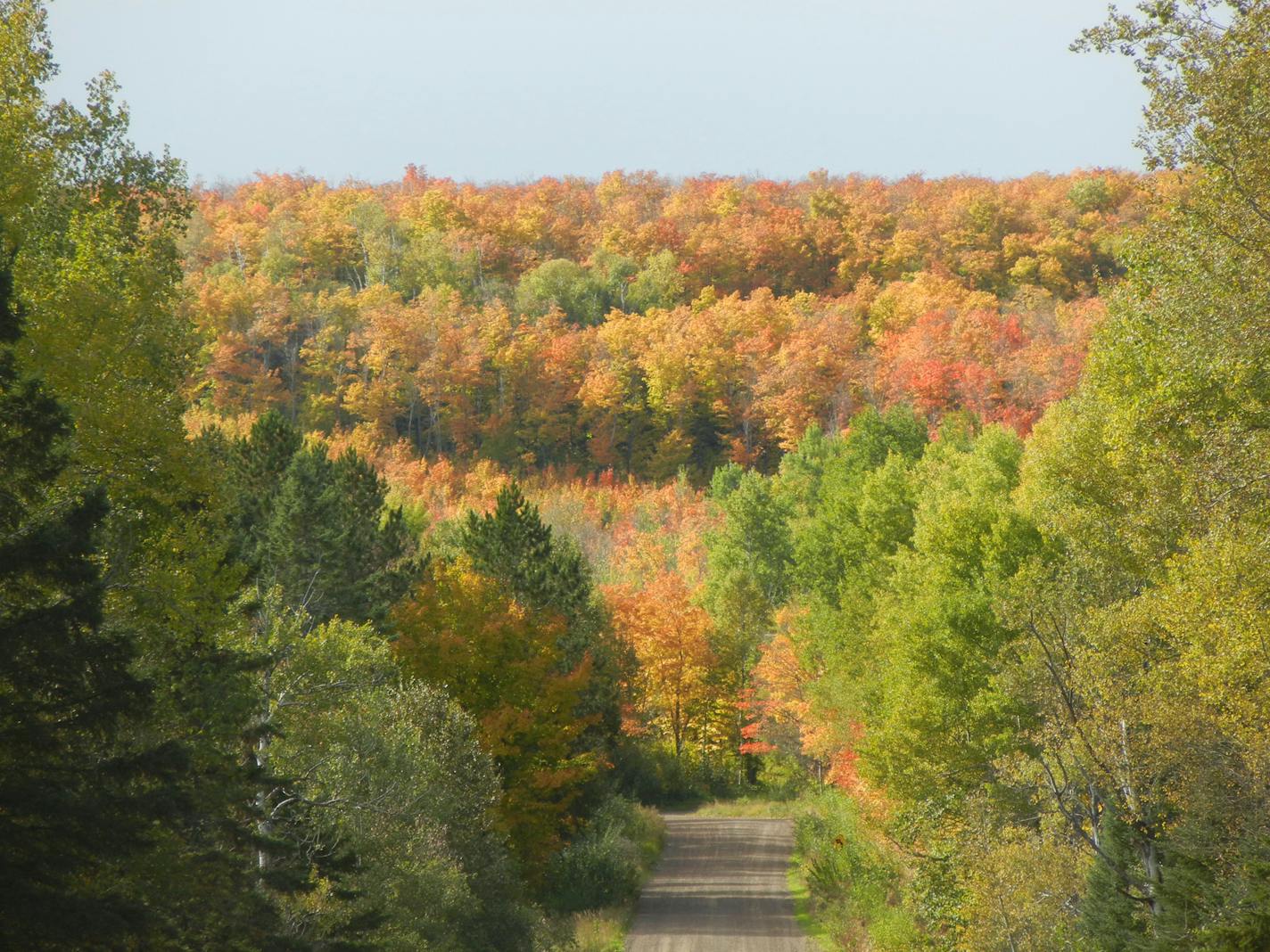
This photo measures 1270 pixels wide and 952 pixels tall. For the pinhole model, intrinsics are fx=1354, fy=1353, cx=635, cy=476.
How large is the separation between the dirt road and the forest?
158 cm

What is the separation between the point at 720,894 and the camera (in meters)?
45.2

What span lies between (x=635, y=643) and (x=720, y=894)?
23683mm

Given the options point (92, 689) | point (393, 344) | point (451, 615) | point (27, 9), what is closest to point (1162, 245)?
point (92, 689)

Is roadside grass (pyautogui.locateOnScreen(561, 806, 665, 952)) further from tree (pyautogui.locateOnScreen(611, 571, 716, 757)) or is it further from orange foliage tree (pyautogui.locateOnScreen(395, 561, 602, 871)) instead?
tree (pyautogui.locateOnScreen(611, 571, 716, 757))

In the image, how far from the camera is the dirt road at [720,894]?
128 ft

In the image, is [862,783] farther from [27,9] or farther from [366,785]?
[27,9]

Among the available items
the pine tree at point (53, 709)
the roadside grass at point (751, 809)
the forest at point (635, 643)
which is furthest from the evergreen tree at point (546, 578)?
the pine tree at point (53, 709)

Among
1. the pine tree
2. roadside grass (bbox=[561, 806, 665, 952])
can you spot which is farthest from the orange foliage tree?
the pine tree

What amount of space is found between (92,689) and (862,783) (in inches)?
1281

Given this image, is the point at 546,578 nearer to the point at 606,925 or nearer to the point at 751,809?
the point at 606,925

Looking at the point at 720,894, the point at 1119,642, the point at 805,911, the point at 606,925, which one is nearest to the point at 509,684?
the point at 606,925

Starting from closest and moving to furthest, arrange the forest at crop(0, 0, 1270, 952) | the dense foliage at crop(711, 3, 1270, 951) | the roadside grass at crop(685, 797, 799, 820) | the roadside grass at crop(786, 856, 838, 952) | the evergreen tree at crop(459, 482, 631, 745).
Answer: the forest at crop(0, 0, 1270, 952) → the dense foliage at crop(711, 3, 1270, 951) → the roadside grass at crop(786, 856, 838, 952) → the evergreen tree at crop(459, 482, 631, 745) → the roadside grass at crop(685, 797, 799, 820)

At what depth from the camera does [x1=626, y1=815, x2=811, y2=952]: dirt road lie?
128 ft

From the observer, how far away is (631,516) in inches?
3851
